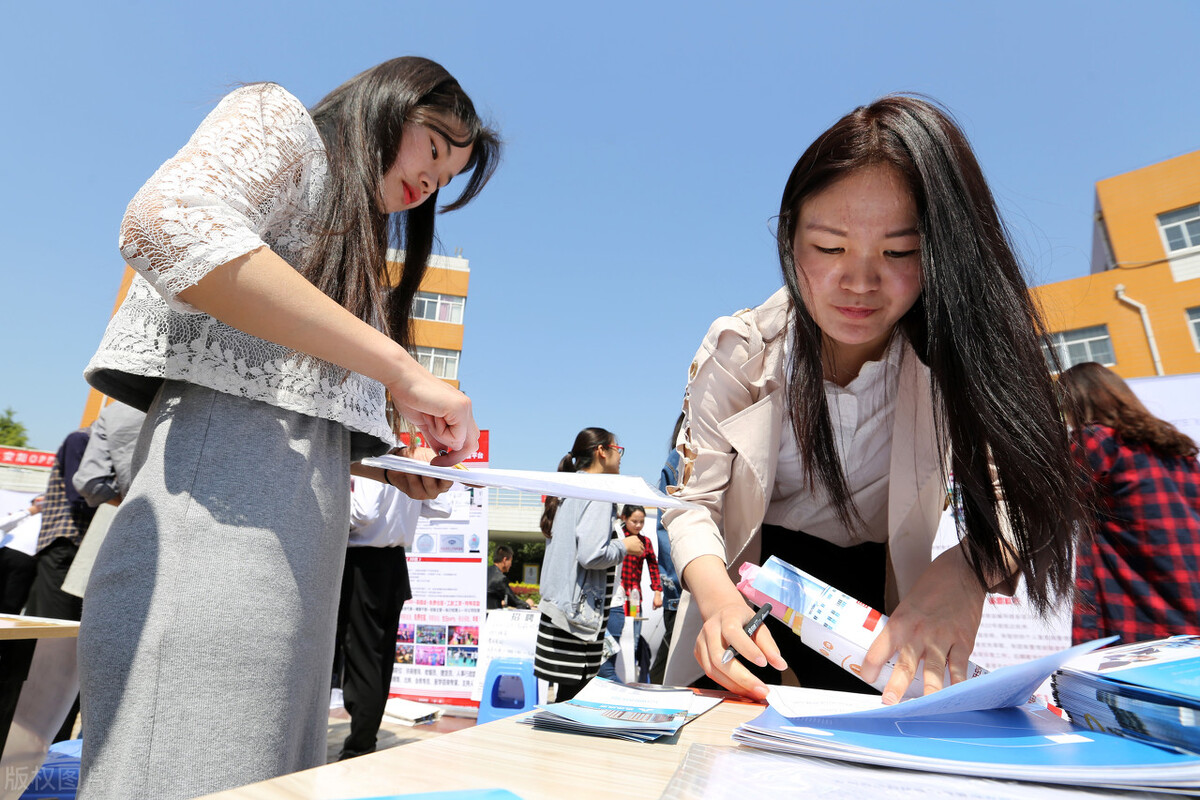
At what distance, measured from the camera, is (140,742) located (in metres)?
0.69

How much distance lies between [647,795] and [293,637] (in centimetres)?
50

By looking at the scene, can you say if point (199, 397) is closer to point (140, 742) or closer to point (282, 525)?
point (282, 525)

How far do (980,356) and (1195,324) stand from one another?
54.7ft

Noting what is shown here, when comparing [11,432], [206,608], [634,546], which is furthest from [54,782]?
[11,432]

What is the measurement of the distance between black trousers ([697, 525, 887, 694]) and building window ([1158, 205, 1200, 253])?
16921mm

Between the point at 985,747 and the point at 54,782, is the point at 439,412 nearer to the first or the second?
the point at 985,747

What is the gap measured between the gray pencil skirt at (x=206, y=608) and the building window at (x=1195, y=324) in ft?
56.6

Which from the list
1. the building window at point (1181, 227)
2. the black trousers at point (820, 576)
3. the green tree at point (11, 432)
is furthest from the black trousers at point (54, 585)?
the green tree at point (11, 432)

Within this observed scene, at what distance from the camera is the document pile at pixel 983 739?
46cm

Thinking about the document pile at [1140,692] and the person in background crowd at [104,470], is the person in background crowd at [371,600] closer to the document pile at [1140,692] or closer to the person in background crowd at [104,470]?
the person in background crowd at [104,470]

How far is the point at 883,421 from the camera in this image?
125 centimetres

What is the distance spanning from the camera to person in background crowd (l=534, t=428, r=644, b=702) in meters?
3.96

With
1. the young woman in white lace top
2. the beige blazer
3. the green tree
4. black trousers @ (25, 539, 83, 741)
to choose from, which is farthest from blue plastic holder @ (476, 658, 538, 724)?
the green tree

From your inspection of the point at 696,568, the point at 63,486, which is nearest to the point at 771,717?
the point at 696,568
